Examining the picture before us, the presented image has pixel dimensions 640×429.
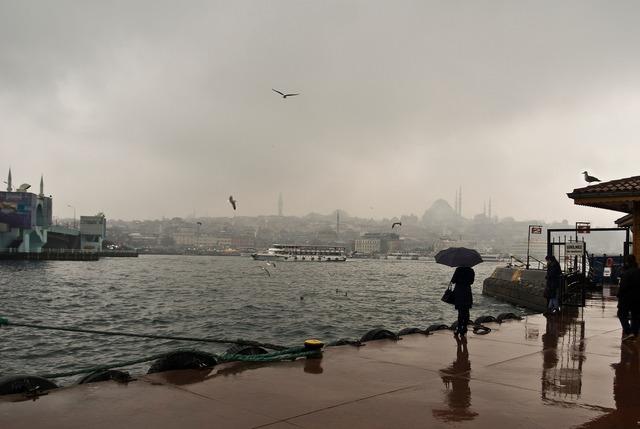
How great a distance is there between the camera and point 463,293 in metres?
11.3

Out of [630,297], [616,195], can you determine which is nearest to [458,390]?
[630,297]

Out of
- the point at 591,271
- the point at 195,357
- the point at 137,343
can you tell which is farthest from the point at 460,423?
the point at 591,271

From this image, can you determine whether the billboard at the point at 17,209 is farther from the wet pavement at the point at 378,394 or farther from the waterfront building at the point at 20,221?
the wet pavement at the point at 378,394

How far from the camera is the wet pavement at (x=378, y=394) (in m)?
5.35

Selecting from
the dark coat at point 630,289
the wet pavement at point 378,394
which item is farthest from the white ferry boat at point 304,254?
the wet pavement at point 378,394

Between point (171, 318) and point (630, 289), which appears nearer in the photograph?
point (630, 289)

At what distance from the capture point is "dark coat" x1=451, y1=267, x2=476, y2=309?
36.6 feet

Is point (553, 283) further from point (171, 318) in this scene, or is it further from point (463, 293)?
point (171, 318)

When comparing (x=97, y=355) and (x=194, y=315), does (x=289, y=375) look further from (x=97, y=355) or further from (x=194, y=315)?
(x=194, y=315)

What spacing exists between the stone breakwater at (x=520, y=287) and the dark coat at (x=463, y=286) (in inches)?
609

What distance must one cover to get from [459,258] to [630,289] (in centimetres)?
338

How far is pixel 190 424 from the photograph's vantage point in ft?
17.0

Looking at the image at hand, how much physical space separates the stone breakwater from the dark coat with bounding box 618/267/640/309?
14.9 metres

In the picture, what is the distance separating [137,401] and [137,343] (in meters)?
13.5
